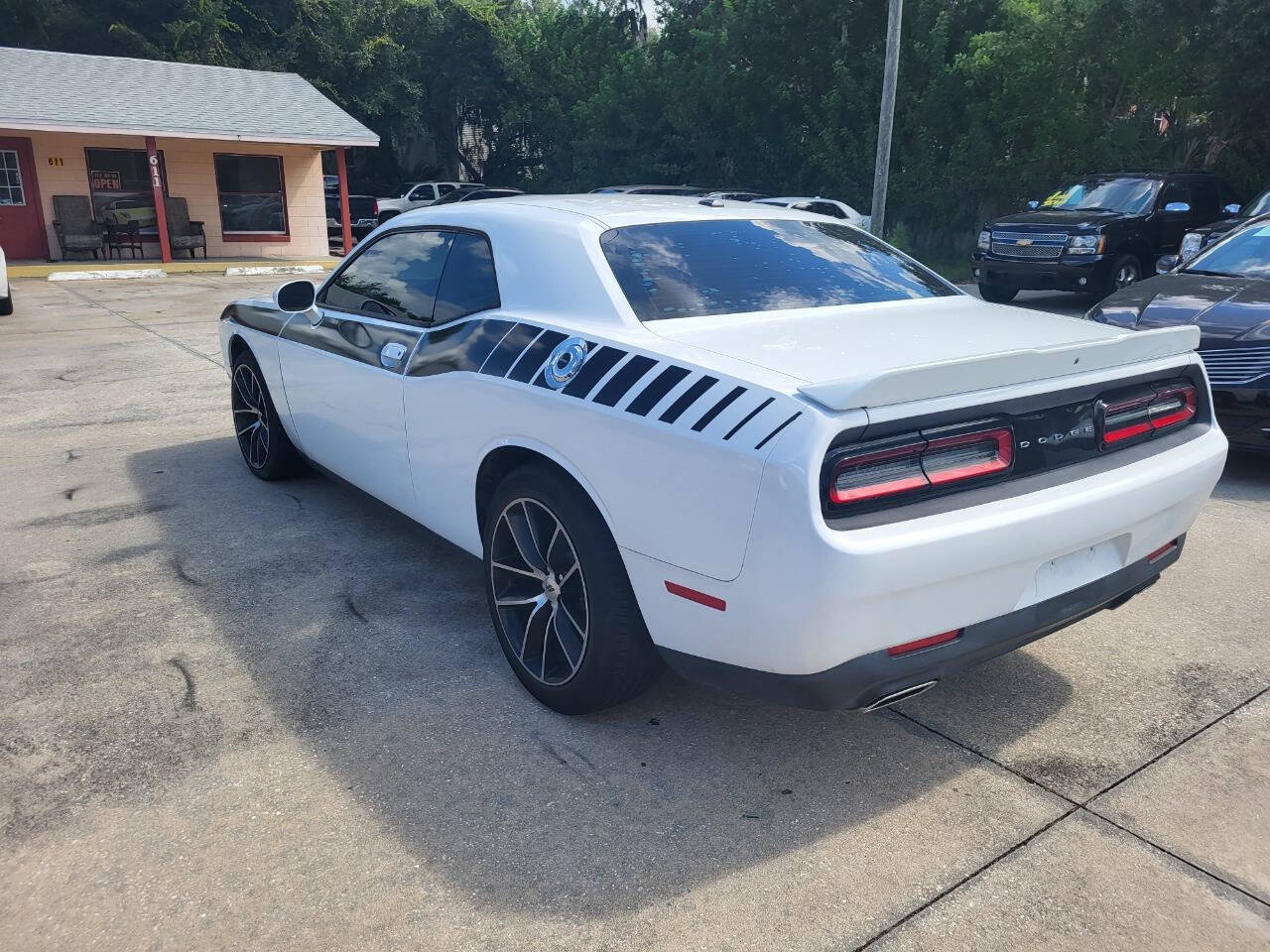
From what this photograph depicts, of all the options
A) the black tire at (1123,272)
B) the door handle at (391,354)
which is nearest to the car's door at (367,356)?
the door handle at (391,354)

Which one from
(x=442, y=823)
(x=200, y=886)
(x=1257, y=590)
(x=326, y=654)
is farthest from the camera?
(x=1257, y=590)

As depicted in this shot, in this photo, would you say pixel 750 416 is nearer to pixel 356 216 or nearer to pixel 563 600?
pixel 563 600

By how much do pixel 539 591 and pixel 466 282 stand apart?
4.02ft

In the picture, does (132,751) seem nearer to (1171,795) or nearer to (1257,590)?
(1171,795)

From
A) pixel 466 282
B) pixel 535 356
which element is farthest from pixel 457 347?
pixel 535 356

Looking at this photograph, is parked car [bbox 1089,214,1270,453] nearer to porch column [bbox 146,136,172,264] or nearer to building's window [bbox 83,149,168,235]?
porch column [bbox 146,136,172,264]

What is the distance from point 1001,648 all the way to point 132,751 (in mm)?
2563

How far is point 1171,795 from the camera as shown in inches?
110

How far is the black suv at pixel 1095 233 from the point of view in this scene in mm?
12469

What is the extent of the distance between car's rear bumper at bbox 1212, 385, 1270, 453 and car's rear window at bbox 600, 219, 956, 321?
2645 mm

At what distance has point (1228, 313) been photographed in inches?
234

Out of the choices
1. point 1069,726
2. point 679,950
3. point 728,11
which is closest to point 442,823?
point 679,950

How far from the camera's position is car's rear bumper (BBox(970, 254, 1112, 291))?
12.4 m

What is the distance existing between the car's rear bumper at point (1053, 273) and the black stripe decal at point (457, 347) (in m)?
10.9
